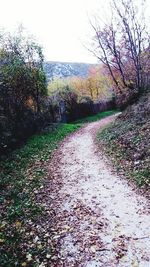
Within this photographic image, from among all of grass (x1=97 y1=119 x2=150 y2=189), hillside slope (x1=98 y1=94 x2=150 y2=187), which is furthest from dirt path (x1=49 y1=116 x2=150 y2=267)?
hillside slope (x1=98 y1=94 x2=150 y2=187)

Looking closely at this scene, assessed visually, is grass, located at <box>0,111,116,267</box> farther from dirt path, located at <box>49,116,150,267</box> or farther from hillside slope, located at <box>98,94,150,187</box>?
hillside slope, located at <box>98,94,150,187</box>

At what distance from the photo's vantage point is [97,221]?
8.30m

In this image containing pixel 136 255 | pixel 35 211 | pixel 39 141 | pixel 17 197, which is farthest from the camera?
pixel 39 141

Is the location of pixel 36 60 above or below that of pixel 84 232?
above

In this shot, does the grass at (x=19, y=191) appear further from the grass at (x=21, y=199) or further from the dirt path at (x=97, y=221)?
the dirt path at (x=97, y=221)

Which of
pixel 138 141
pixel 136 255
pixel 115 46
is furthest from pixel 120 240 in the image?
pixel 115 46

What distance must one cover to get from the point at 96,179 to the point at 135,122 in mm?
7176

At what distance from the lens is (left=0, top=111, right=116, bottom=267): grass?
7051 millimetres

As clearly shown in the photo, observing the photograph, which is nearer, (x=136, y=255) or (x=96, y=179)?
(x=136, y=255)

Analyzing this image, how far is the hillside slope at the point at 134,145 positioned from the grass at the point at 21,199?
141 inches

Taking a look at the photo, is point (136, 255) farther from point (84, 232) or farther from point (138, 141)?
point (138, 141)

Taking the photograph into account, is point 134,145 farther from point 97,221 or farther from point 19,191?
point 97,221

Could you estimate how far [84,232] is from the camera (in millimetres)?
7777

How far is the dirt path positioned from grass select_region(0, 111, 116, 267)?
663mm
